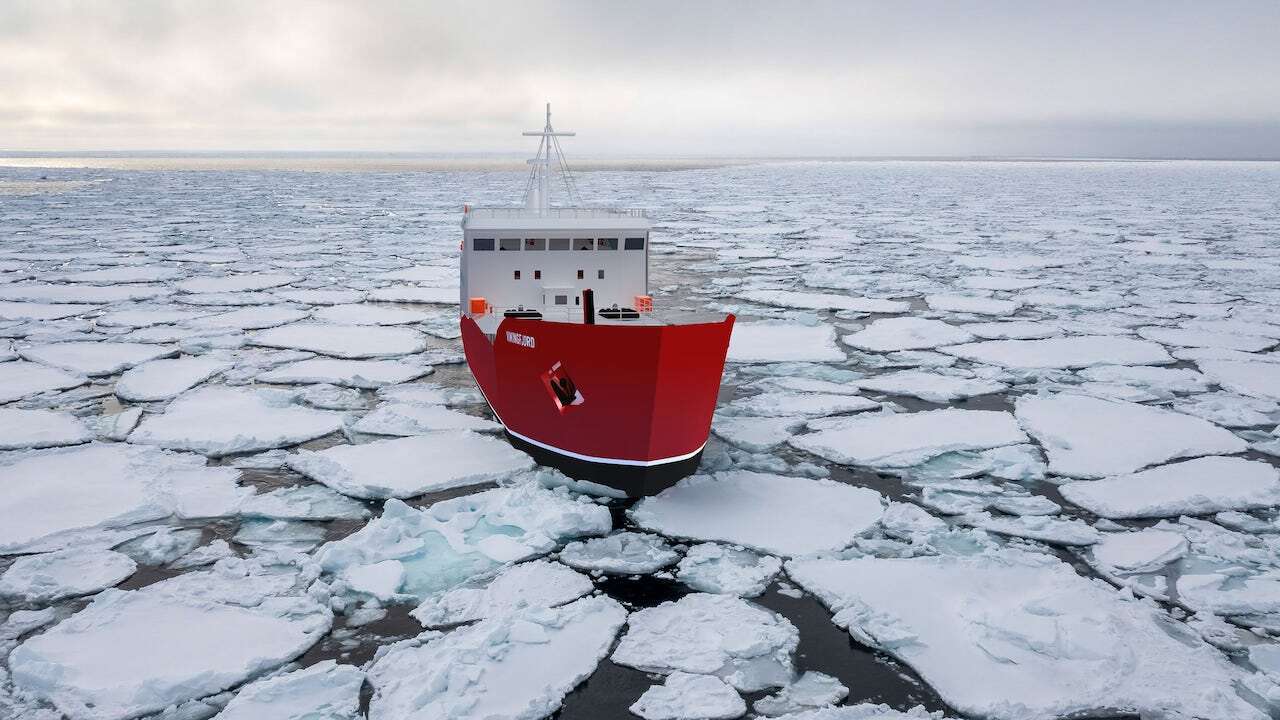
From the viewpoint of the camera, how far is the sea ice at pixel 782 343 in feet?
27.8

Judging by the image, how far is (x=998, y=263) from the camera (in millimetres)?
15703

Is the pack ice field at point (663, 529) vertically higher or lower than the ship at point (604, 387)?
lower

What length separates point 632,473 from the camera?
16.6ft

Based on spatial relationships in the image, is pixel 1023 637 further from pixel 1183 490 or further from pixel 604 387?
pixel 604 387

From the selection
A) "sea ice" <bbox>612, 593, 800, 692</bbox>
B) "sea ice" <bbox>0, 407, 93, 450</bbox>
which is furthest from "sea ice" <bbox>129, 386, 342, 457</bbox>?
"sea ice" <bbox>612, 593, 800, 692</bbox>

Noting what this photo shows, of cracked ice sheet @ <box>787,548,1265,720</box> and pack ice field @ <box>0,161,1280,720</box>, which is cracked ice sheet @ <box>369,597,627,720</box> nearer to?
pack ice field @ <box>0,161,1280,720</box>

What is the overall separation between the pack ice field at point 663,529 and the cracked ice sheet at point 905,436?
1.6 inches

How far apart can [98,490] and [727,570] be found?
157 inches

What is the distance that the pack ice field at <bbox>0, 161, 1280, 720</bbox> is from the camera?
3279 mm

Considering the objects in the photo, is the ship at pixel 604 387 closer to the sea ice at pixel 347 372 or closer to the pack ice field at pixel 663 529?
the pack ice field at pixel 663 529

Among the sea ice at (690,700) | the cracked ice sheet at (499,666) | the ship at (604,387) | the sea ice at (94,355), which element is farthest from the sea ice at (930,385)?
the sea ice at (94,355)

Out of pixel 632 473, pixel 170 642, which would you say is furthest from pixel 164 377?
pixel 632 473

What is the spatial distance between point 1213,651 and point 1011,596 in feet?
2.70

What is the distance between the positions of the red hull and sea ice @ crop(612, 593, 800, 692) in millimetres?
1258
